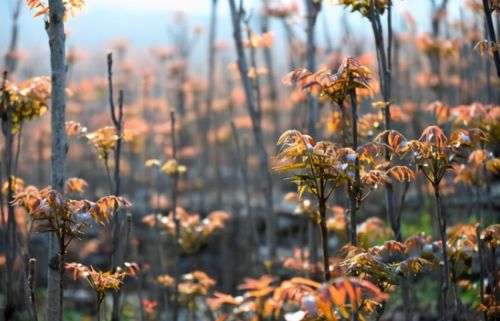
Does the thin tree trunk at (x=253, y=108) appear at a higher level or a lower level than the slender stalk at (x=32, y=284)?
higher

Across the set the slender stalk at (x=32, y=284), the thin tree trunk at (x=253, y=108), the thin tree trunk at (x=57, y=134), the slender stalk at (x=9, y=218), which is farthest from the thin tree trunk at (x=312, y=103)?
the slender stalk at (x=32, y=284)

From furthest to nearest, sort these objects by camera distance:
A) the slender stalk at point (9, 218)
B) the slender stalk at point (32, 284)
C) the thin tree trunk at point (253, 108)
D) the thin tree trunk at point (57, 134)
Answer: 1. the thin tree trunk at point (253, 108)
2. the slender stalk at point (9, 218)
3. the thin tree trunk at point (57, 134)
4. the slender stalk at point (32, 284)

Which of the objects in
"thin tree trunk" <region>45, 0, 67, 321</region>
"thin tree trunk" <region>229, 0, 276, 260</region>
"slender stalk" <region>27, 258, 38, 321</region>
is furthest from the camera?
"thin tree trunk" <region>229, 0, 276, 260</region>

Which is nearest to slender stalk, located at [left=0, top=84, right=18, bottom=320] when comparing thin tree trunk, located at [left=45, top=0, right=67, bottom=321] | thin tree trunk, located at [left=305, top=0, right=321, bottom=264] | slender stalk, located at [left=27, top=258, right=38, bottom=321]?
thin tree trunk, located at [left=45, top=0, right=67, bottom=321]

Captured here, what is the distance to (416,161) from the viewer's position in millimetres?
2535

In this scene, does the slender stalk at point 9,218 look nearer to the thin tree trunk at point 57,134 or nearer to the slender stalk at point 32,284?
the thin tree trunk at point 57,134

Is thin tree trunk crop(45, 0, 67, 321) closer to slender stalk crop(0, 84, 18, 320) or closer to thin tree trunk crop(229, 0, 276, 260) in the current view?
slender stalk crop(0, 84, 18, 320)

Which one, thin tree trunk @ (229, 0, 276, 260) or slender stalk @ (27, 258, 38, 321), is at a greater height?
thin tree trunk @ (229, 0, 276, 260)

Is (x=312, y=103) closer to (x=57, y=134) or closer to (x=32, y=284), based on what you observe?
(x=57, y=134)

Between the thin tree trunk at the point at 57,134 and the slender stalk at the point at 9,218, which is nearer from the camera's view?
the thin tree trunk at the point at 57,134

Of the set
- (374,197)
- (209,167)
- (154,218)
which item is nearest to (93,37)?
(209,167)

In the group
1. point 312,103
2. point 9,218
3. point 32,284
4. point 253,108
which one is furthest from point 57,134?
point 312,103

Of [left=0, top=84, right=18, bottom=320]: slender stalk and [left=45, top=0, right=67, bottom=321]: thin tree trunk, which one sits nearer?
[left=45, top=0, right=67, bottom=321]: thin tree trunk

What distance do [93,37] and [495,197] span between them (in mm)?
35464
